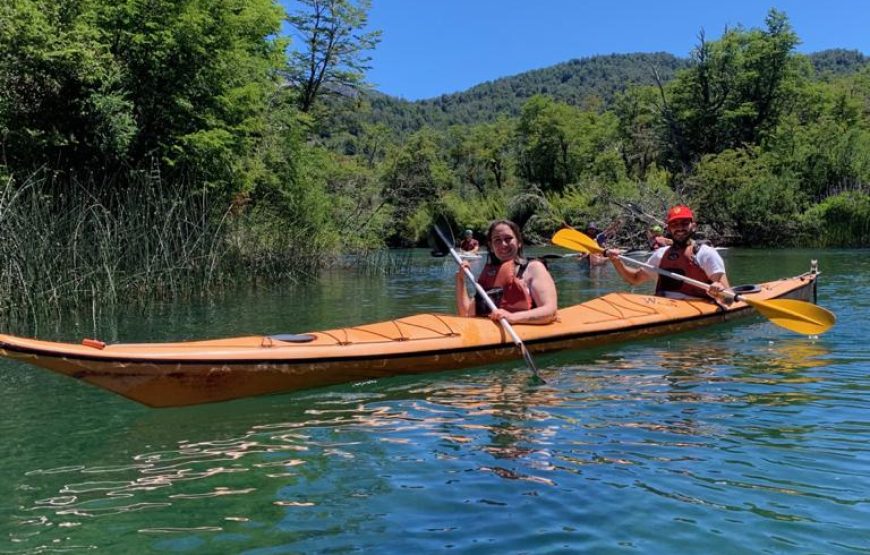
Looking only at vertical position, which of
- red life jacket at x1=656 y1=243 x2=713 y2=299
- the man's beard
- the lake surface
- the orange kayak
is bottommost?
the lake surface

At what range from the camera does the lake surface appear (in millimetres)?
3148

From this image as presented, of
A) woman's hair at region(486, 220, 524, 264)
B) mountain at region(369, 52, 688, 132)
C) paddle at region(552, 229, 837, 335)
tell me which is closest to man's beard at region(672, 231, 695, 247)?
paddle at region(552, 229, 837, 335)

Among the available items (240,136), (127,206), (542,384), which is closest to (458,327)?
(542,384)

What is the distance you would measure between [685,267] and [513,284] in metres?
2.93

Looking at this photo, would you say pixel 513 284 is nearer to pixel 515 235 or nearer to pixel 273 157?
pixel 515 235

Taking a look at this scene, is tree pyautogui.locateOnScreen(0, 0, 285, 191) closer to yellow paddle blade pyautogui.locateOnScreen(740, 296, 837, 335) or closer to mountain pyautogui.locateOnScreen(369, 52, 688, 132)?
yellow paddle blade pyautogui.locateOnScreen(740, 296, 837, 335)

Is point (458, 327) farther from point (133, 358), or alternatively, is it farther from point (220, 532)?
point (220, 532)

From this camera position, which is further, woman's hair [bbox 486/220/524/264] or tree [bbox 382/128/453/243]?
tree [bbox 382/128/453/243]

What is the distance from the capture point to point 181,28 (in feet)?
39.7

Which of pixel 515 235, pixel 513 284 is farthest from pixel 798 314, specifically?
pixel 515 235

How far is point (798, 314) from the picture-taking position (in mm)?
7543

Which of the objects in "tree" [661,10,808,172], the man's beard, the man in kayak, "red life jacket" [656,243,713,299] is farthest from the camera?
"tree" [661,10,808,172]

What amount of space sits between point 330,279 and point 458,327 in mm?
13001

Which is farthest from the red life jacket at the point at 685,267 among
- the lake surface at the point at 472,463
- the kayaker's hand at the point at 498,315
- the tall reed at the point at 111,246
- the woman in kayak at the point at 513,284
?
the tall reed at the point at 111,246
